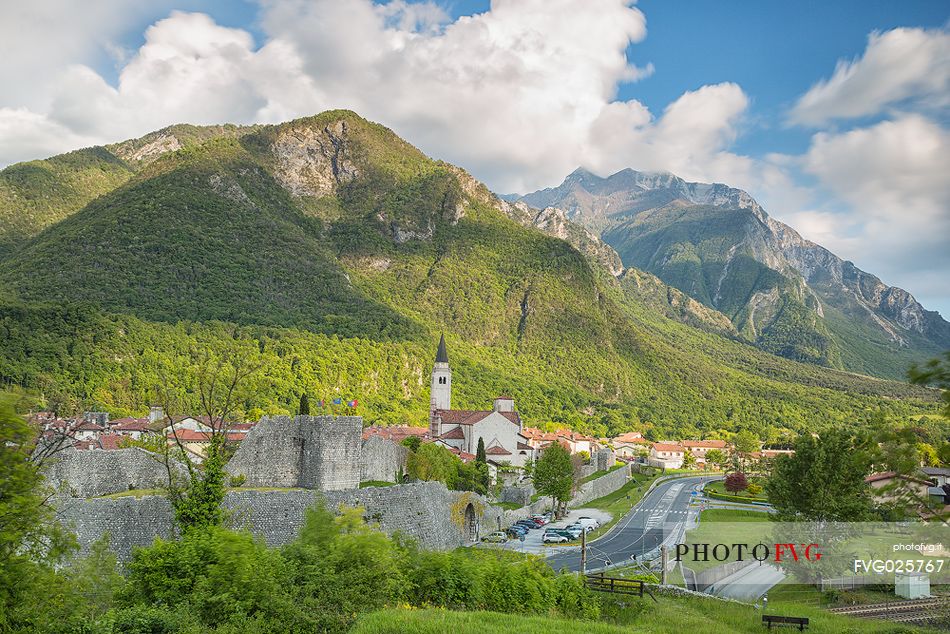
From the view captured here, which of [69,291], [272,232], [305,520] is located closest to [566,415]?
[272,232]

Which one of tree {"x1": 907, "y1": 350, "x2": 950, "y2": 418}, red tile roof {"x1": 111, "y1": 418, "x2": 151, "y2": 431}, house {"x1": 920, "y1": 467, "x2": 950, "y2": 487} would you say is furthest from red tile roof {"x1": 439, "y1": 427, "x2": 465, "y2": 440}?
tree {"x1": 907, "y1": 350, "x2": 950, "y2": 418}

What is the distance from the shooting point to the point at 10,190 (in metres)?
164

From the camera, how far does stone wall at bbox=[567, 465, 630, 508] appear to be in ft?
231

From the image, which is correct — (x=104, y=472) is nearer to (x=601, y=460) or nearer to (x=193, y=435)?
(x=193, y=435)

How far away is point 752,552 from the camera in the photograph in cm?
3459

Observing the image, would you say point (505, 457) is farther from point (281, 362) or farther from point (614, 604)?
point (614, 604)

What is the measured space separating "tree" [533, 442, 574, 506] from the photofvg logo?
22594 millimetres

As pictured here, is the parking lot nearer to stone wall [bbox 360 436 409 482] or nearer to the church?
stone wall [bbox 360 436 409 482]

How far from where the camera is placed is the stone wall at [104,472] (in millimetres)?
23641

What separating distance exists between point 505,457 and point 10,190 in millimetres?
151765

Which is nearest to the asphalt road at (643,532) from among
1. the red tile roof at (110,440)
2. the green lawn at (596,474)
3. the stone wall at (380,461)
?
the green lawn at (596,474)

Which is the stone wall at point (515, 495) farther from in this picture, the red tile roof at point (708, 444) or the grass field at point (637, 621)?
the red tile roof at point (708, 444)

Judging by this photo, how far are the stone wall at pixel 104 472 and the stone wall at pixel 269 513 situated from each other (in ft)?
5.16

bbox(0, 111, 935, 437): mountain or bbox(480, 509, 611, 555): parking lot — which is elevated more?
bbox(0, 111, 935, 437): mountain
